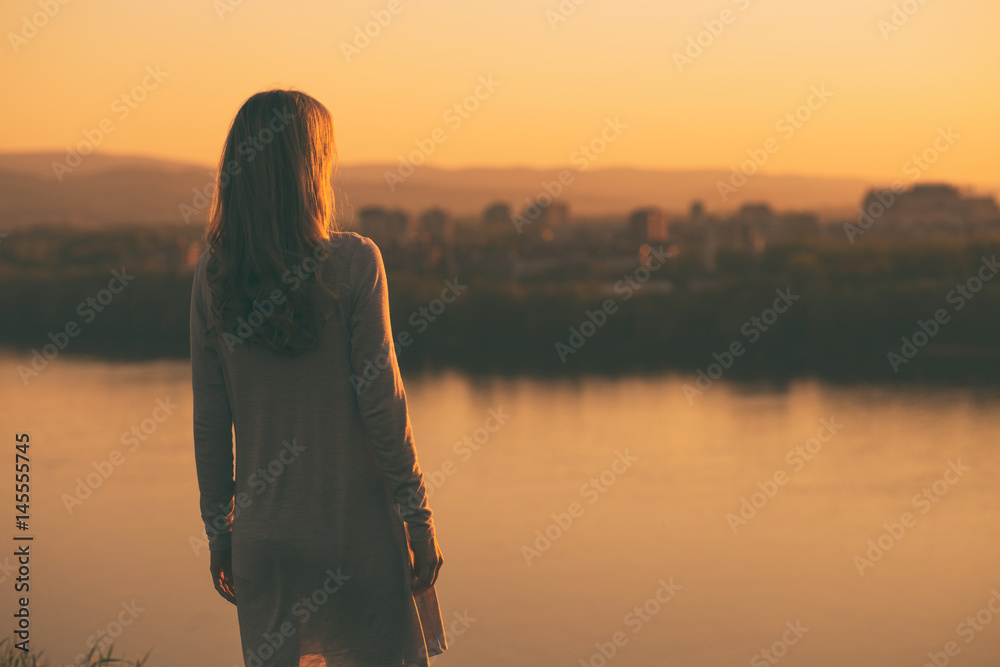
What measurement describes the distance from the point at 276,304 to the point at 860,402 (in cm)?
1500

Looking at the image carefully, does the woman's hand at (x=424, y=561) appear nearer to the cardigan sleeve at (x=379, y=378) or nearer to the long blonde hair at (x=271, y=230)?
the cardigan sleeve at (x=379, y=378)

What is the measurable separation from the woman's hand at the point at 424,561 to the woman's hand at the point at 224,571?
0.76ft

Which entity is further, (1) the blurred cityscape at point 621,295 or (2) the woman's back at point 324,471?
(1) the blurred cityscape at point 621,295

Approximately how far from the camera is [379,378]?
1.09 meters

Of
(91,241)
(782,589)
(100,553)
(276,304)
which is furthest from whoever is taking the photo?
(91,241)

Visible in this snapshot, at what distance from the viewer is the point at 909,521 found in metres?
8.88

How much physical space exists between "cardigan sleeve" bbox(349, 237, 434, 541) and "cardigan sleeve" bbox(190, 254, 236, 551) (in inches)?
7.0

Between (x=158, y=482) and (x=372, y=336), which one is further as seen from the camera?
(x=158, y=482)

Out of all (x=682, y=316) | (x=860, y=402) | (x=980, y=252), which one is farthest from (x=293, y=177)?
(x=980, y=252)

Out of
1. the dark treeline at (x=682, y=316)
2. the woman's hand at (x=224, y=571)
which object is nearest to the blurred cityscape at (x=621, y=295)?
the dark treeline at (x=682, y=316)

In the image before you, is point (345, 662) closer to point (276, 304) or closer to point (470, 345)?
point (276, 304)

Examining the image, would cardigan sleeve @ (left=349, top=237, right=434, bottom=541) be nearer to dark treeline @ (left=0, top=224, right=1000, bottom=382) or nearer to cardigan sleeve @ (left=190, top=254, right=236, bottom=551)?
cardigan sleeve @ (left=190, top=254, right=236, bottom=551)

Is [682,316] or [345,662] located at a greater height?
[345,662]

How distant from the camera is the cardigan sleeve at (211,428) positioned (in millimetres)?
1137
